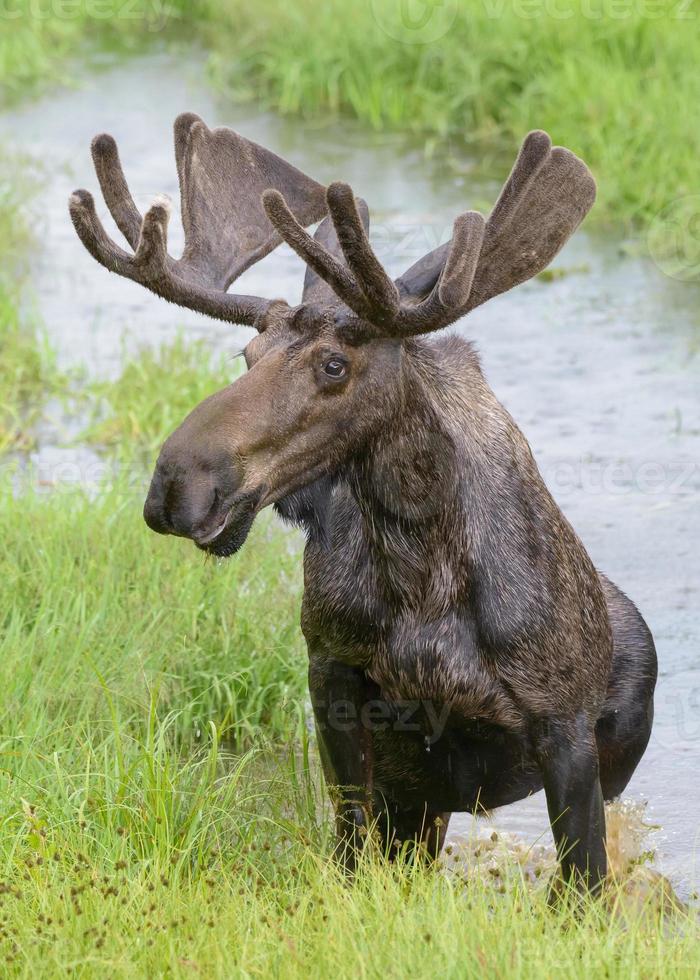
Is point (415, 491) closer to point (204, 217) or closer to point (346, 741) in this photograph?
point (346, 741)

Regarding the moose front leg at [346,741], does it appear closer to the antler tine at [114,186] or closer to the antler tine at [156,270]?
the antler tine at [156,270]

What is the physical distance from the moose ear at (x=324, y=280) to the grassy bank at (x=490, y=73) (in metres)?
5.65

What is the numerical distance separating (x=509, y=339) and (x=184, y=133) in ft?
14.5

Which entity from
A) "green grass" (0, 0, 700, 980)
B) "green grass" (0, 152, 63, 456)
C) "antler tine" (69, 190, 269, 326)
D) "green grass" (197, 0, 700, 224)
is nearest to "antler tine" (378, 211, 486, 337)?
"antler tine" (69, 190, 269, 326)

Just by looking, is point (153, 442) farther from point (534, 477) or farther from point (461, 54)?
point (461, 54)

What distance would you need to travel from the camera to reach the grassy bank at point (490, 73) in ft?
33.7

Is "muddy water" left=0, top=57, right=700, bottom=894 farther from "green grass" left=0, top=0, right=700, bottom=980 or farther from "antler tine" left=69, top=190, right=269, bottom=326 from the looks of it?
"antler tine" left=69, top=190, right=269, bottom=326

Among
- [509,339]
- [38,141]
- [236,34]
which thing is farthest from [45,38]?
[509,339]

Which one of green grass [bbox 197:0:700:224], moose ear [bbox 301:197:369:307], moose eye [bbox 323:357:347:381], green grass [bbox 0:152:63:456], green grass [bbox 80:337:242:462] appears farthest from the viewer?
green grass [bbox 197:0:700:224]

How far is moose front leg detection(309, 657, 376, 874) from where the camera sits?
4449 millimetres

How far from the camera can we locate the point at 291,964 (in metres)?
3.63

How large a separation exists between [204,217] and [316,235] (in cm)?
33

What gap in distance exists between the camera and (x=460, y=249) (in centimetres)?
396

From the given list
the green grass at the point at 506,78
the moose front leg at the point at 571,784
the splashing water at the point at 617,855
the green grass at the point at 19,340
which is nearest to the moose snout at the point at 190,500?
the moose front leg at the point at 571,784
